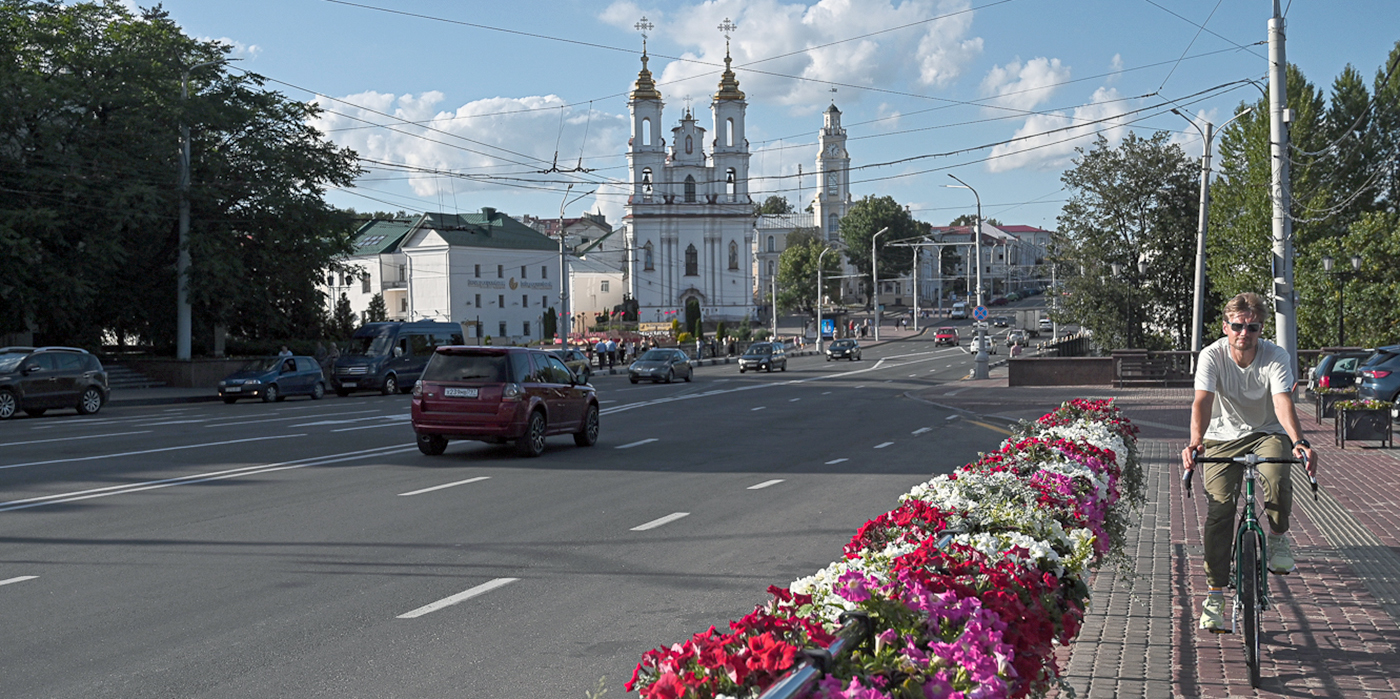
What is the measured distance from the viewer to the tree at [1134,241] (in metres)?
53.7

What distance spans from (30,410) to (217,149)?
17421 mm

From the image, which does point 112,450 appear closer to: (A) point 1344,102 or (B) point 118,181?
(B) point 118,181

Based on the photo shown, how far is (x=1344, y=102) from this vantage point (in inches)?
2633

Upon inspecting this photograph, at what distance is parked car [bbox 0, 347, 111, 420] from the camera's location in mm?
26500

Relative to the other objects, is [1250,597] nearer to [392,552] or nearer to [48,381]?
[392,552]

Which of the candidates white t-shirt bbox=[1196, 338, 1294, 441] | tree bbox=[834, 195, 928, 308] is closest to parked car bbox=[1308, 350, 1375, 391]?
white t-shirt bbox=[1196, 338, 1294, 441]

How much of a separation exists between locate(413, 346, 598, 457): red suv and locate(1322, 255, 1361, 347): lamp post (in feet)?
101

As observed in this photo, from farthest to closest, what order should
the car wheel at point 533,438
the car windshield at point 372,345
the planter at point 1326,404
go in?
the car windshield at point 372,345
the planter at point 1326,404
the car wheel at point 533,438

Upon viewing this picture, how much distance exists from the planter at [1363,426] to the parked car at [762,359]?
3996 centimetres

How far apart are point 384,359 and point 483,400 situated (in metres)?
→ 24.4

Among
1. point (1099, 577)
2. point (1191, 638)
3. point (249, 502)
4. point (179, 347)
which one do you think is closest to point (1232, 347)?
point (1191, 638)

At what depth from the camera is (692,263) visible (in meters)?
111

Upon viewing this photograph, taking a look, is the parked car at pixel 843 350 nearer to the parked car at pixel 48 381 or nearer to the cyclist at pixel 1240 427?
the parked car at pixel 48 381

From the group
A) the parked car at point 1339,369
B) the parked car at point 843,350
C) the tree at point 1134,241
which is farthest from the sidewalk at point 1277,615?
the parked car at point 843,350
